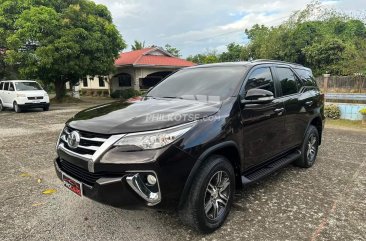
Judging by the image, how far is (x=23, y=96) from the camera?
563 inches

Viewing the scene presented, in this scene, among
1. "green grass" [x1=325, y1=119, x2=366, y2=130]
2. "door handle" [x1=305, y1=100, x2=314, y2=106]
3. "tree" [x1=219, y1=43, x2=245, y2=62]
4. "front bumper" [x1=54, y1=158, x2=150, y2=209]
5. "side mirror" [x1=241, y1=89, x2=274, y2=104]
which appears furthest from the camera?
"tree" [x1=219, y1=43, x2=245, y2=62]

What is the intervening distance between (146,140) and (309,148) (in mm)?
3654

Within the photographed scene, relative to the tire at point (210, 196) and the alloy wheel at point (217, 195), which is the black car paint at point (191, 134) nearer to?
the tire at point (210, 196)

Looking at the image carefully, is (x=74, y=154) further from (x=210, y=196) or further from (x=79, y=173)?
(x=210, y=196)

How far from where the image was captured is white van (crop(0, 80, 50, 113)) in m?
14.4

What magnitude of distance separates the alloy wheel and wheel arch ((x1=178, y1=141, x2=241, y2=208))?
8.9 inches

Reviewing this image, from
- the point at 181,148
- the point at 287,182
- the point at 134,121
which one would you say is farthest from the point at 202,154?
the point at 287,182

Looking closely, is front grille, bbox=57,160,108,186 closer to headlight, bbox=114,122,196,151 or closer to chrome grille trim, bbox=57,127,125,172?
chrome grille trim, bbox=57,127,125,172

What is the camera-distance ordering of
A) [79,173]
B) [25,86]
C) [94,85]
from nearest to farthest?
1. [79,173]
2. [25,86]
3. [94,85]

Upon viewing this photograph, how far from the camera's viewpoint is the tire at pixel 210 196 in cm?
280

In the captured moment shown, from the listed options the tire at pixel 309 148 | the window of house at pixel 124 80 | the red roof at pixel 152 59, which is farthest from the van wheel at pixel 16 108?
the tire at pixel 309 148

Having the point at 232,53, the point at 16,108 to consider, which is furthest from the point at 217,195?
the point at 232,53

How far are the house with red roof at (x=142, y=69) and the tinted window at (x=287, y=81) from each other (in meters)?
19.1

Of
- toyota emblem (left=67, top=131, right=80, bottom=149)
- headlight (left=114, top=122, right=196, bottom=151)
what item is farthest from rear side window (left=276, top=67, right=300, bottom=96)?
toyota emblem (left=67, top=131, right=80, bottom=149)
